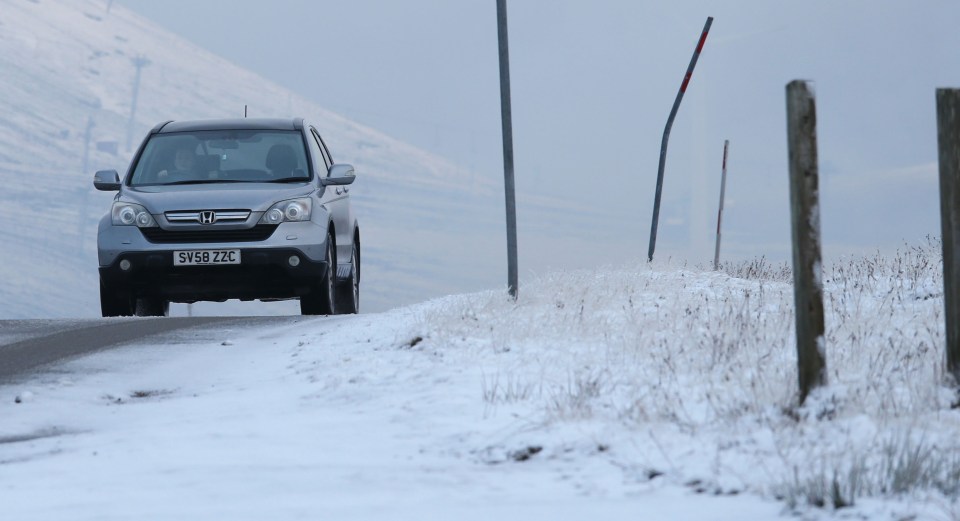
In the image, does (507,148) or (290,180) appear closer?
(507,148)

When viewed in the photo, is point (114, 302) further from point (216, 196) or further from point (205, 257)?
point (216, 196)

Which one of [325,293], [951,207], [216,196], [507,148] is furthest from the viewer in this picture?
[325,293]

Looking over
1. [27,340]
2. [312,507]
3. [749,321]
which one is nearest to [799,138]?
[312,507]

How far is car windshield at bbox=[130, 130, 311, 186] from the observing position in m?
13.1

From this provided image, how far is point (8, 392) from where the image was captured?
311 inches

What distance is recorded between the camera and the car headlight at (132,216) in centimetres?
1249

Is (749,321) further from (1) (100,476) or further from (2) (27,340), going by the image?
(2) (27,340)

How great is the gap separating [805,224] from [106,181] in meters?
8.94

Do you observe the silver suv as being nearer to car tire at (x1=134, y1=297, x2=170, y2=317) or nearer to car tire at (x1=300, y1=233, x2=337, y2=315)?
car tire at (x1=300, y1=233, x2=337, y2=315)

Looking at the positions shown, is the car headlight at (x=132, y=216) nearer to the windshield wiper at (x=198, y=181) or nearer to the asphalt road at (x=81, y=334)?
the windshield wiper at (x=198, y=181)

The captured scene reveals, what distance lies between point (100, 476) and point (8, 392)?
2850 mm

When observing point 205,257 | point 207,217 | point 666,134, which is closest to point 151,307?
point 205,257

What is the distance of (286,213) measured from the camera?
40.7 ft

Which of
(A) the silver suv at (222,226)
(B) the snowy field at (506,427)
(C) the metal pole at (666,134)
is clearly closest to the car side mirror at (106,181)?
(A) the silver suv at (222,226)
